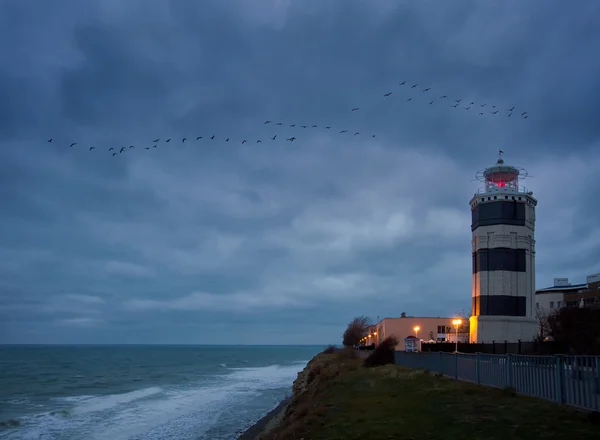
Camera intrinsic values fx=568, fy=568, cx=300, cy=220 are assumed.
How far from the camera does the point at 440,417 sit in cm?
1501

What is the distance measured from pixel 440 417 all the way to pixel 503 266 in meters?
37.3

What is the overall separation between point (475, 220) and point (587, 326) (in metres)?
15.0

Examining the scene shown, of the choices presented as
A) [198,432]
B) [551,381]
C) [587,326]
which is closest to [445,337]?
[587,326]

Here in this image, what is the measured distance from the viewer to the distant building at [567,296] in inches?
3051

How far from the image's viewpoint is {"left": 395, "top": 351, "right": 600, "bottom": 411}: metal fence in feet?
42.1

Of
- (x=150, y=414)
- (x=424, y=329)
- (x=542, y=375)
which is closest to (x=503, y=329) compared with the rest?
(x=424, y=329)

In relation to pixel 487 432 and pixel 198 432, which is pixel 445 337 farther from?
pixel 487 432

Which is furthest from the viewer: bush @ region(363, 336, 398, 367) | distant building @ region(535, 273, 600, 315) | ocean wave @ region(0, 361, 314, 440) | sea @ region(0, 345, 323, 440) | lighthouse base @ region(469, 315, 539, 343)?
distant building @ region(535, 273, 600, 315)

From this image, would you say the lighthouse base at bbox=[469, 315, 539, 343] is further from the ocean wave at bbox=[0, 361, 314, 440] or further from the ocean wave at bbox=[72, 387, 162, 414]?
the ocean wave at bbox=[72, 387, 162, 414]

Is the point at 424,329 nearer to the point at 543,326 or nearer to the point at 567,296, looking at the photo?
the point at 543,326

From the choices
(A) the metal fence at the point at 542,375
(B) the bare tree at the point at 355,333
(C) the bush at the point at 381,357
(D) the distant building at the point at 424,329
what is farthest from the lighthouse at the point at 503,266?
(B) the bare tree at the point at 355,333

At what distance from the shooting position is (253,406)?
157ft

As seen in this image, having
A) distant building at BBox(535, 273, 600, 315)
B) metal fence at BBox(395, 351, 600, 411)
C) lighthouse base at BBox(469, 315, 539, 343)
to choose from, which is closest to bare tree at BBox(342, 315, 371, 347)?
distant building at BBox(535, 273, 600, 315)

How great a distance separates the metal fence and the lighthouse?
26874mm
